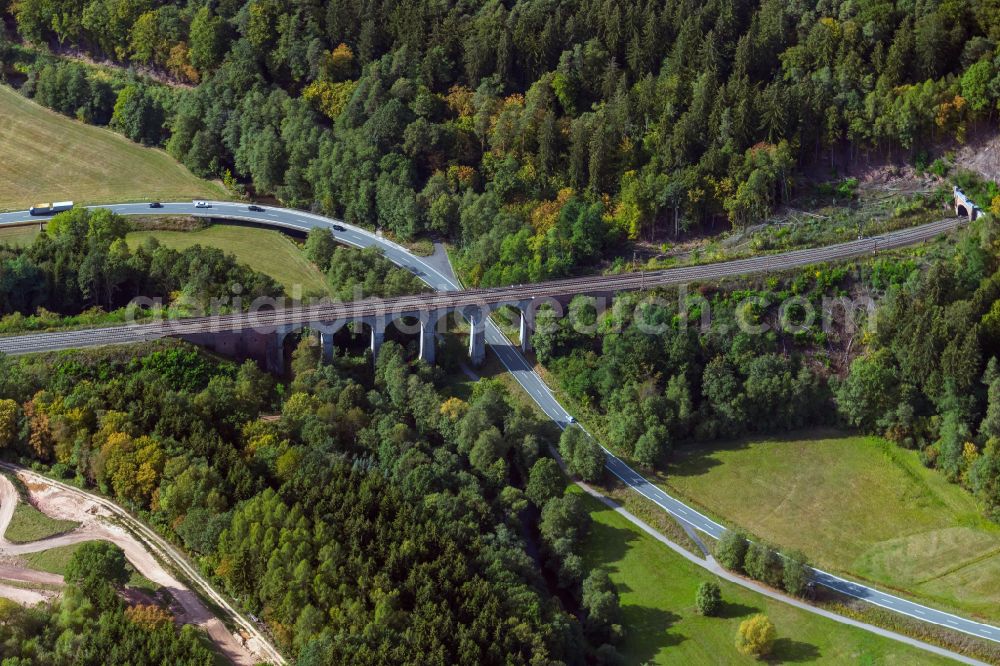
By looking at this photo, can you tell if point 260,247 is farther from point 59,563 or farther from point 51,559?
point 59,563

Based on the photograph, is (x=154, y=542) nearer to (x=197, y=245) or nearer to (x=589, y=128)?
(x=197, y=245)

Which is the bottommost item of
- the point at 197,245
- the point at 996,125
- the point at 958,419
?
the point at 958,419

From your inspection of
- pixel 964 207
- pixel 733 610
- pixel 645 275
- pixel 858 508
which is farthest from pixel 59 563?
pixel 964 207

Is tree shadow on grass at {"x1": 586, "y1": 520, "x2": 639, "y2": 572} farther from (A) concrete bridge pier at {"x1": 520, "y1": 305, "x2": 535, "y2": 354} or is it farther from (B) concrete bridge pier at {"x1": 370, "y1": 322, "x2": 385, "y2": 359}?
(B) concrete bridge pier at {"x1": 370, "y1": 322, "x2": 385, "y2": 359}

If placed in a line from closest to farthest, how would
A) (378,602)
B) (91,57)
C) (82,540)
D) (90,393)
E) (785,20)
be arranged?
(378,602) → (82,540) → (90,393) → (785,20) → (91,57)

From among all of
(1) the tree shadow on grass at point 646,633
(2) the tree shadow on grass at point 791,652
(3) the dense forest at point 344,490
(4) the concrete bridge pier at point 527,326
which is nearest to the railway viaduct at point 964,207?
(4) the concrete bridge pier at point 527,326

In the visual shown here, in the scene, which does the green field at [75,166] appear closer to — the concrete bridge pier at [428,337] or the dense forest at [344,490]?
the concrete bridge pier at [428,337]

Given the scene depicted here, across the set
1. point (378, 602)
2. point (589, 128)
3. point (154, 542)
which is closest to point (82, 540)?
point (154, 542)
